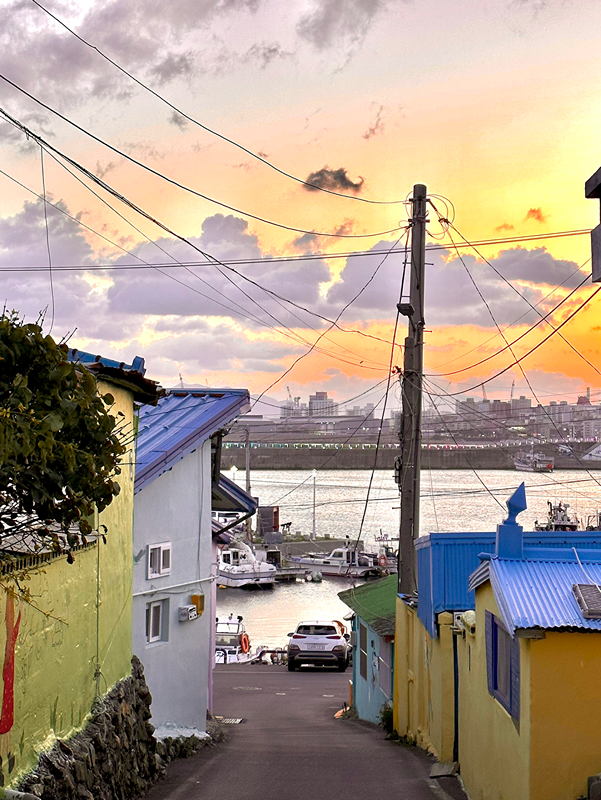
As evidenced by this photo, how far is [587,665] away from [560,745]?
734 mm

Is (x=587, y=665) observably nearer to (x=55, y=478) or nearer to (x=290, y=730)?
(x=55, y=478)

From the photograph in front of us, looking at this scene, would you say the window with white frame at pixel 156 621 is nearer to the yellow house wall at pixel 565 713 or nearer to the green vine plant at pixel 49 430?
the yellow house wall at pixel 565 713

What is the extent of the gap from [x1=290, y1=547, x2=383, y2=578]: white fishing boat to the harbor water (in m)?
0.99

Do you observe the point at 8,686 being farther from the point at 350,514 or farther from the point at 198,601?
the point at 350,514

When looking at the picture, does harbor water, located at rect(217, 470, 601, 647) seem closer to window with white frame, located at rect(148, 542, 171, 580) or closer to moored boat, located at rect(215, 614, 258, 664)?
moored boat, located at rect(215, 614, 258, 664)

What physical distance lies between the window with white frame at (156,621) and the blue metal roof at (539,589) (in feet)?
23.6

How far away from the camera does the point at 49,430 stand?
5289 mm

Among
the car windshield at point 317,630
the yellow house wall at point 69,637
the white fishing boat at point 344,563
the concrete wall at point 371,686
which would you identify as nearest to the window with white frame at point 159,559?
the yellow house wall at point 69,637

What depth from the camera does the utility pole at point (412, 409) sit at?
17938 millimetres

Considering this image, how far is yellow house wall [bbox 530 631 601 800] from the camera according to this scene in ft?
27.6

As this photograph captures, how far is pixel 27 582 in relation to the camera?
7918 mm

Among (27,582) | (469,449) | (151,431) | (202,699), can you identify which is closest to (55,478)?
(27,582)

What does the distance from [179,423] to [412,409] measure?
4.49 meters

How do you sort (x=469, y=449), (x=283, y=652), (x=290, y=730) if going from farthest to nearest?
(x=469, y=449) → (x=283, y=652) → (x=290, y=730)
